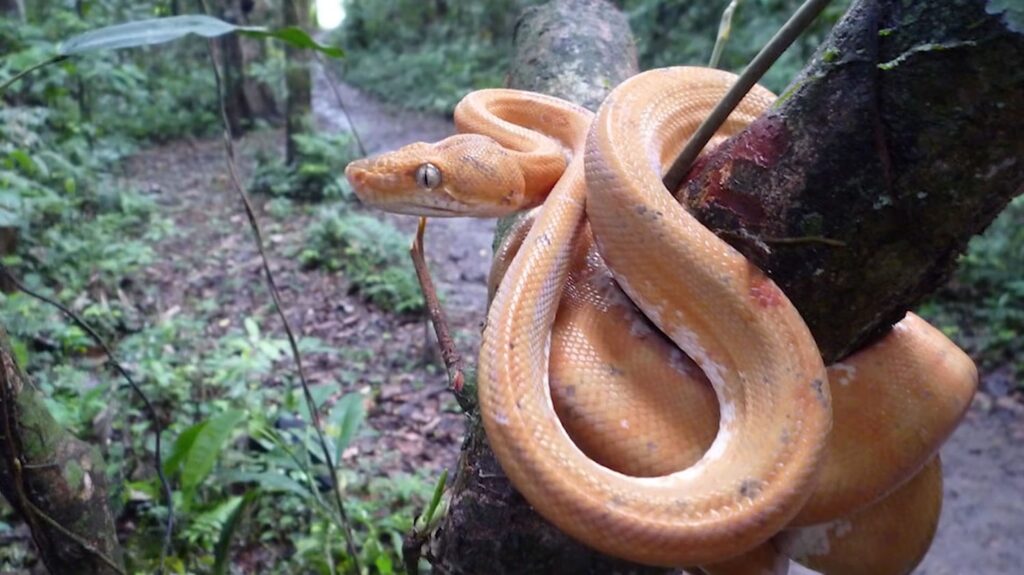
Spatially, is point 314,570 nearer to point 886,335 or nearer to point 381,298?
point 886,335

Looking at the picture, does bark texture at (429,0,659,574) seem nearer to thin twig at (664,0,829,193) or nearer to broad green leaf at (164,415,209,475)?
thin twig at (664,0,829,193)

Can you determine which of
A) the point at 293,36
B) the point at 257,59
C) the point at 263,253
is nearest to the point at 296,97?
the point at 257,59

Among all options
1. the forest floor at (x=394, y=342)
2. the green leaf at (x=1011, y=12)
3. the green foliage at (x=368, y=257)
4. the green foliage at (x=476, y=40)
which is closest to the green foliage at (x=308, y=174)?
the forest floor at (x=394, y=342)

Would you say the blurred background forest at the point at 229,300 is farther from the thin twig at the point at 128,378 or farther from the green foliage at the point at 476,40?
the thin twig at the point at 128,378

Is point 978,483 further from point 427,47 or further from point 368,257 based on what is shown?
point 427,47

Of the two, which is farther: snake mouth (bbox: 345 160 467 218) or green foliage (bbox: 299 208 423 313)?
green foliage (bbox: 299 208 423 313)

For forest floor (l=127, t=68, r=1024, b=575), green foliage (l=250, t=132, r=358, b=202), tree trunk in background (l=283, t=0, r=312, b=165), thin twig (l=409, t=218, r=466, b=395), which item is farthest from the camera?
tree trunk in background (l=283, t=0, r=312, b=165)

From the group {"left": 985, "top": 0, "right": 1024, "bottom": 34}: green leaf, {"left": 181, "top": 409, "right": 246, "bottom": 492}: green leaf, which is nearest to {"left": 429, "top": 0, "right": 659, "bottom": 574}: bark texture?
{"left": 985, "top": 0, "right": 1024, "bottom": 34}: green leaf
